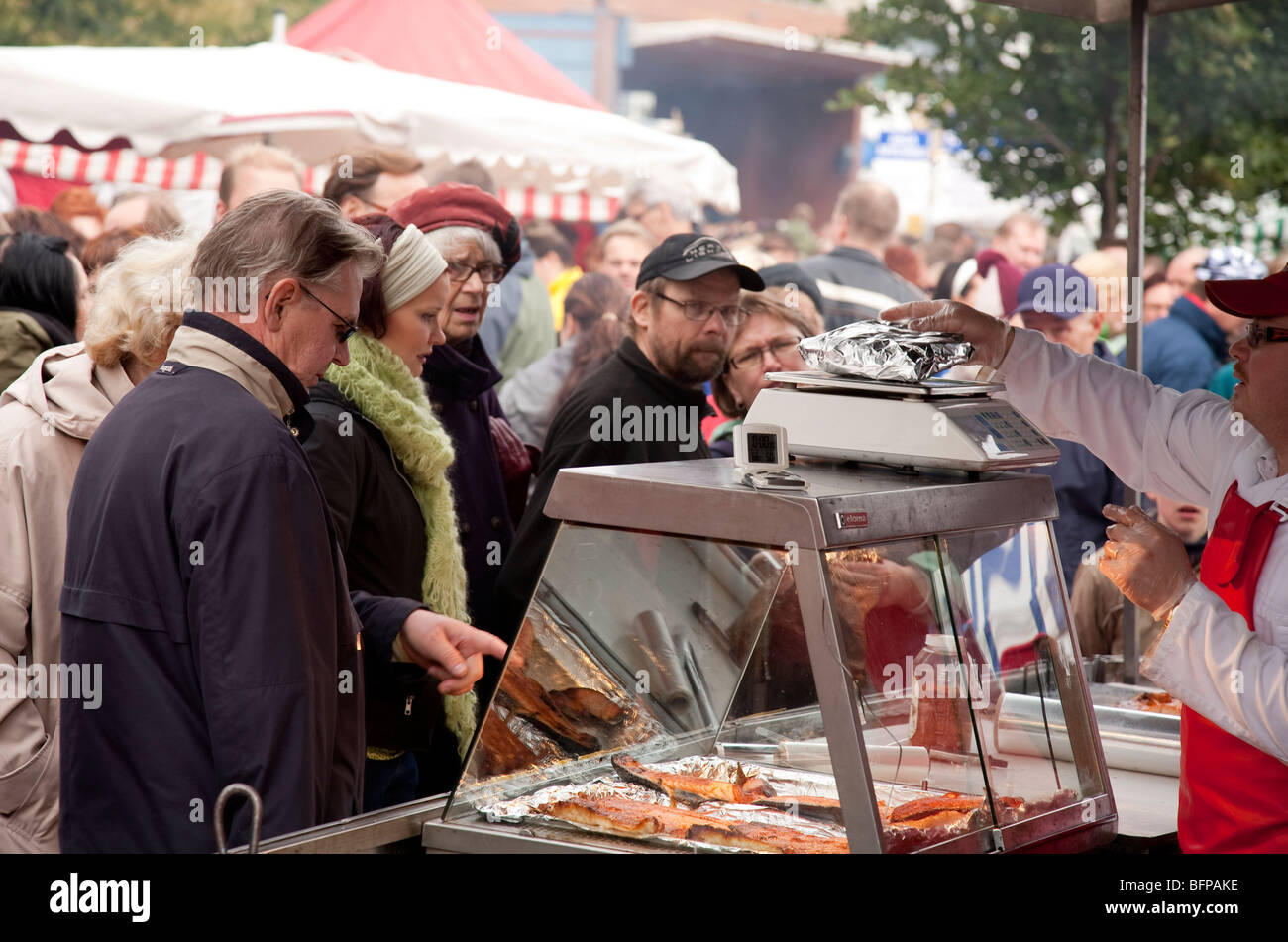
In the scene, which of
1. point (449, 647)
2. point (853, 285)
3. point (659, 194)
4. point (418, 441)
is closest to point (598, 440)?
point (418, 441)

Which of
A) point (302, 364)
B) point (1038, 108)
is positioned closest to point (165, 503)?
point (302, 364)

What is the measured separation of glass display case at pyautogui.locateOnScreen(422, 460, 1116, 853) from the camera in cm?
216

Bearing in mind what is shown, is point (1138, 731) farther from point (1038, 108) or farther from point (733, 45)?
point (733, 45)

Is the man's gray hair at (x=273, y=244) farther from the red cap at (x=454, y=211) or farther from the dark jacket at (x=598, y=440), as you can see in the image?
the red cap at (x=454, y=211)

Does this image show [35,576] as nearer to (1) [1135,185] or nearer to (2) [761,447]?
(2) [761,447]

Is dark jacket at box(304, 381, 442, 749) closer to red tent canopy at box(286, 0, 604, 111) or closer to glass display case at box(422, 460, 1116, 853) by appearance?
glass display case at box(422, 460, 1116, 853)

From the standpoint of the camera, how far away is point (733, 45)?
2600 cm

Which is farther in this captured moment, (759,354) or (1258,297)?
(759,354)

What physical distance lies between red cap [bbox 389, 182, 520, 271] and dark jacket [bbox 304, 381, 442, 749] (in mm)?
897

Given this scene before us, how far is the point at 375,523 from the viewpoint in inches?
124

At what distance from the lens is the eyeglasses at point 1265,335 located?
2.46 m

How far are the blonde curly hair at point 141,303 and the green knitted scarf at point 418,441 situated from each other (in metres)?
0.38

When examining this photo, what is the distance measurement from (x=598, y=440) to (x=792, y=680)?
5.30 feet
